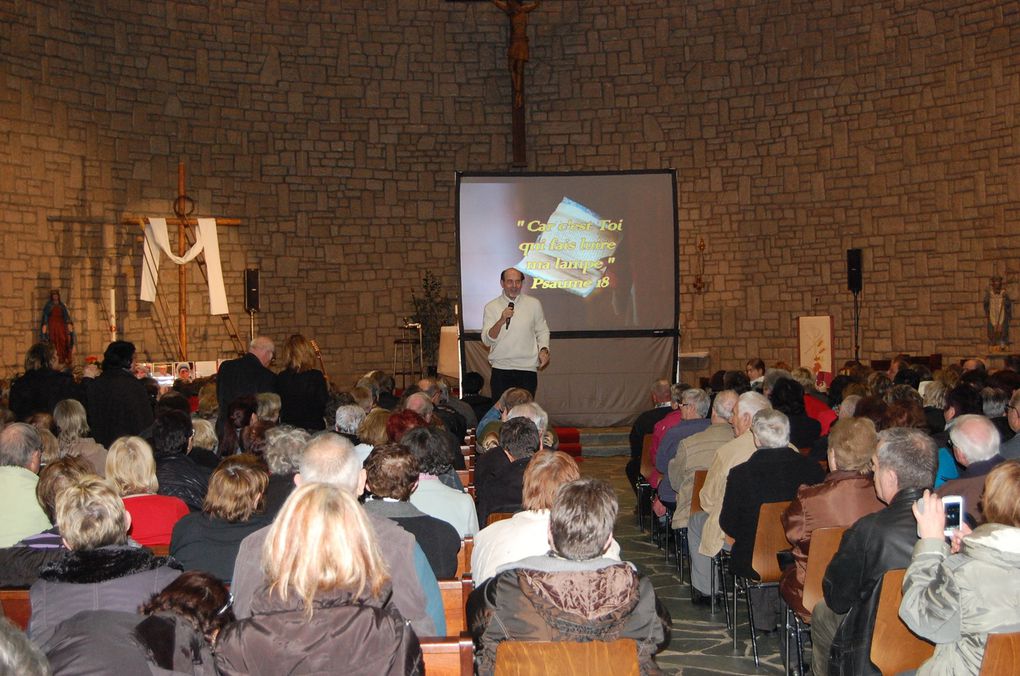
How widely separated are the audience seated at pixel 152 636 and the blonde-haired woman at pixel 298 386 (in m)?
4.09

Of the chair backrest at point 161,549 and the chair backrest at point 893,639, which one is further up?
the chair backrest at point 161,549

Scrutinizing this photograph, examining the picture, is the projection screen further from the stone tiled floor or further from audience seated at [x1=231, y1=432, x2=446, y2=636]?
audience seated at [x1=231, y1=432, x2=446, y2=636]

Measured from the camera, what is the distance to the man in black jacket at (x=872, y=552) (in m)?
3.04

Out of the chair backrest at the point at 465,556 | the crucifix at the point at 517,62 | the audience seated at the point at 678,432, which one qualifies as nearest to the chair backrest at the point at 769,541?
the chair backrest at the point at 465,556

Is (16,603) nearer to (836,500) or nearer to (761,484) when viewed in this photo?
(836,500)

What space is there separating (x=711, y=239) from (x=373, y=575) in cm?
1343

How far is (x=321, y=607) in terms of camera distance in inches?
82.1

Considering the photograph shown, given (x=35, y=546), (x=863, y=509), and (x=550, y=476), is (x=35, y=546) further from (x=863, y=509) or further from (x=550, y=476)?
(x=863, y=509)

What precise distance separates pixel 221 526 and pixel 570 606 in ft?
4.71

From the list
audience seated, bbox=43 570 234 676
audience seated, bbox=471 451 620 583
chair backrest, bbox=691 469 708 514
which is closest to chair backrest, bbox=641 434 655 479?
chair backrest, bbox=691 469 708 514

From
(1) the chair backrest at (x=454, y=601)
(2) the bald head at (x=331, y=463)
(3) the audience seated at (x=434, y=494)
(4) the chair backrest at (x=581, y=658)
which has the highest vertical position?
(2) the bald head at (x=331, y=463)

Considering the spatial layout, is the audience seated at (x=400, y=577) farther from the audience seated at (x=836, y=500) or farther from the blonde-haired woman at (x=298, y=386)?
the blonde-haired woman at (x=298, y=386)

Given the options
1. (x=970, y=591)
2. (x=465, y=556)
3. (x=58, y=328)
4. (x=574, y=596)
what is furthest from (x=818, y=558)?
(x=58, y=328)

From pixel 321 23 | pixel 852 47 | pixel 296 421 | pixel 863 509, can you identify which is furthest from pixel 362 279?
pixel 863 509
